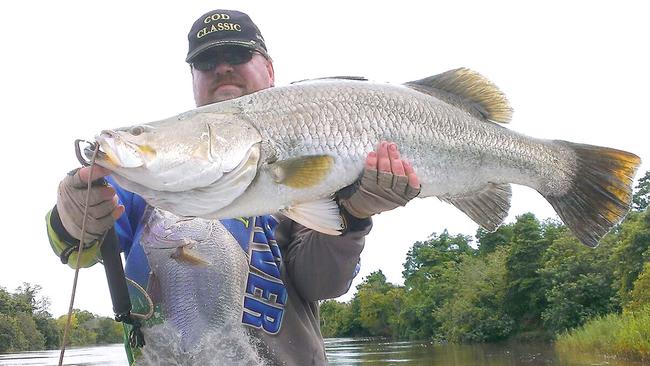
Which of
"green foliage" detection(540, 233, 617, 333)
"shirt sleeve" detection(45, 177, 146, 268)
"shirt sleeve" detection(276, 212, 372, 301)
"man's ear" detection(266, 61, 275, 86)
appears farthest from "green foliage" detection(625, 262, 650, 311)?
"shirt sleeve" detection(45, 177, 146, 268)

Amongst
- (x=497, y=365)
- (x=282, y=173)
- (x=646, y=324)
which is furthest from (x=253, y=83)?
(x=497, y=365)

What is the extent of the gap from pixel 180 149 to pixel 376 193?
94cm

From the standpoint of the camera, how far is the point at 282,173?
112 inches

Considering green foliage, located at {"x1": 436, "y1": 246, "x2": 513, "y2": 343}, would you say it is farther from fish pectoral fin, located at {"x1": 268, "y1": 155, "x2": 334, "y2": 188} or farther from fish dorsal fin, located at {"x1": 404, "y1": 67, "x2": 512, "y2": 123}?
fish pectoral fin, located at {"x1": 268, "y1": 155, "x2": 334, "y2": 188}

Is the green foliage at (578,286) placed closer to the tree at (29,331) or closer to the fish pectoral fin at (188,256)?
the fish pectoral fin at (188,256)

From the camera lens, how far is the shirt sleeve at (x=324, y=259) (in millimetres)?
3420

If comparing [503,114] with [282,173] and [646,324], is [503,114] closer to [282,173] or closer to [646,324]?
[282,173]

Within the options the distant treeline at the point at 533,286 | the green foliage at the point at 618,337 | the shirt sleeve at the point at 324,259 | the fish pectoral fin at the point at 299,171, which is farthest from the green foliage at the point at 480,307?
the fish pectoral fin at the point at 299,171

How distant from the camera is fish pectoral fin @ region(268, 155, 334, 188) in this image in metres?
2.86

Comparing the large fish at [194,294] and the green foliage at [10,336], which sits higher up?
the green foliage at [10,336]

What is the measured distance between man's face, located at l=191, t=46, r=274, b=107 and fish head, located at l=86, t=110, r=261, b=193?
1082 millimetres

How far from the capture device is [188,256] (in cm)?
356

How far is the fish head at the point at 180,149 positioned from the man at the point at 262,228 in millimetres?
135

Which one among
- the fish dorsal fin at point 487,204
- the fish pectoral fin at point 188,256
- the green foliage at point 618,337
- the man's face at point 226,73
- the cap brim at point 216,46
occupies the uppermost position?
the cap brim at point 216,46
